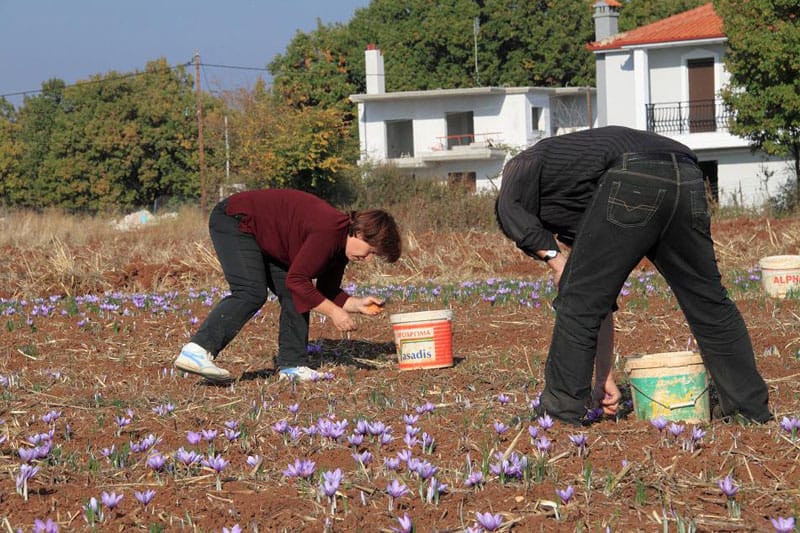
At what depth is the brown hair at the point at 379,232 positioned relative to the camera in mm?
6402

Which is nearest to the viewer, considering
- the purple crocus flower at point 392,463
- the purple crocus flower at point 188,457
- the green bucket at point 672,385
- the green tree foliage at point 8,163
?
the purple crocus flower at point 392,463

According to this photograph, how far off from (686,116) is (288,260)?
31.7 meters

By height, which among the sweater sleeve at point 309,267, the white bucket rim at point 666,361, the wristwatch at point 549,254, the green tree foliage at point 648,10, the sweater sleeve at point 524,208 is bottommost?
the white bucket rim at point 666,361

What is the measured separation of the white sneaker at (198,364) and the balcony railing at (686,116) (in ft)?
103

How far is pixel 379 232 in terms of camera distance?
6402mm

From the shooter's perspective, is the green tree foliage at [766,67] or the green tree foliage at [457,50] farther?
the green tree foliage at [457,50]

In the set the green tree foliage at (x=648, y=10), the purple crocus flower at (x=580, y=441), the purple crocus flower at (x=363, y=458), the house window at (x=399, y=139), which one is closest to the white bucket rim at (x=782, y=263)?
the purple crocus flower at (x=580, y=441)

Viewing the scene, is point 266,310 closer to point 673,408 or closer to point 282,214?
point 282,214

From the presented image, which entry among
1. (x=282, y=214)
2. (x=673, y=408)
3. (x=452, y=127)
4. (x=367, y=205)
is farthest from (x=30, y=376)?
(x=452, y=127)

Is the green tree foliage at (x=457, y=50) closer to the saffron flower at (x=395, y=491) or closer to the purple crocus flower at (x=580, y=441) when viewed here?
the purple crocus flower at (x=580, y=441)

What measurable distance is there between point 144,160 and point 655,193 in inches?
2068

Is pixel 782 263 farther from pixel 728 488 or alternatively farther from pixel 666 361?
pixel 728 488

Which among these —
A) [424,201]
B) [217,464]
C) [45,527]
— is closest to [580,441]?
[217,464]

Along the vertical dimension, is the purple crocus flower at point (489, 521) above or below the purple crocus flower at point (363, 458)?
above
